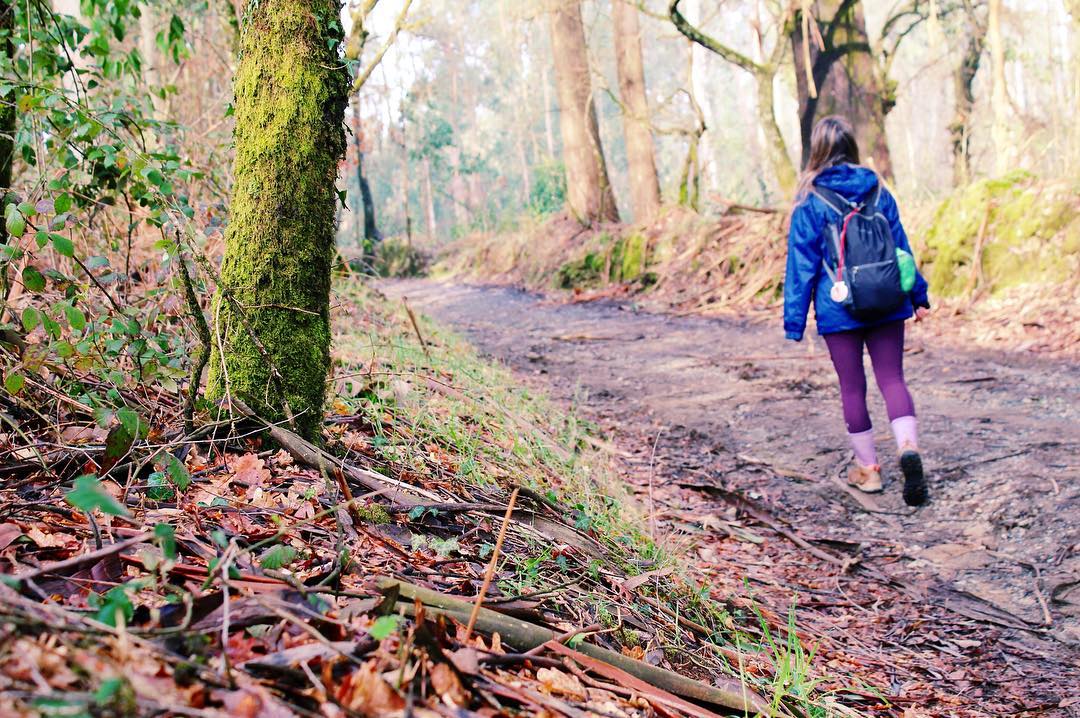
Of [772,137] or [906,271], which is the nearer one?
[906,271]

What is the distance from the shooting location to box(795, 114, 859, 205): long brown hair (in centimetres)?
414

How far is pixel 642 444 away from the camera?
16.4 feet

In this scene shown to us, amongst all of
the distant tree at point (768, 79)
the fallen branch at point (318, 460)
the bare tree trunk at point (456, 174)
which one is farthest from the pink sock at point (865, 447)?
the bare tree trunk at point (456, 174)

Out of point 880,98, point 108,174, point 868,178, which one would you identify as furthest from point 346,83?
point 880,98

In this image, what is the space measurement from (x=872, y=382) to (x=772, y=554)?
2946 millimetres

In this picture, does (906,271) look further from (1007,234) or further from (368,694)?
(1007,234)

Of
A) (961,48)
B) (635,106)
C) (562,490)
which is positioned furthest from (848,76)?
(562,490)

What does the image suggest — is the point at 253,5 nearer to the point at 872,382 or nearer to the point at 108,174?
Answer: the point at 108,174

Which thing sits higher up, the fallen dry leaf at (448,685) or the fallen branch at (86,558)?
the fallen branch at (86,558)

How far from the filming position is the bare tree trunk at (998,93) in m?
9.60

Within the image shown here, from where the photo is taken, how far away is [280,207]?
7.75 feet

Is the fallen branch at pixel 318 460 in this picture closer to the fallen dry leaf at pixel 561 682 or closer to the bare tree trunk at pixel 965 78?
the fallen dry leaf at pixel 561 682

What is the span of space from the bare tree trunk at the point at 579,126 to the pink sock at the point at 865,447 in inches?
503

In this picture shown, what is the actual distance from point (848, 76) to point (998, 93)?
6.64ft
